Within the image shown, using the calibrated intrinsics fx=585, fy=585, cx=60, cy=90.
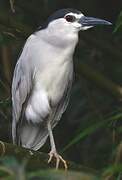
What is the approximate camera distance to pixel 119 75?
3.45 meters

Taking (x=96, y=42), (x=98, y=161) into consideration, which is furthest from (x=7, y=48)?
(x=98, y=161)

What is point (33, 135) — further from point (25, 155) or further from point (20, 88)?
point (25, 155)

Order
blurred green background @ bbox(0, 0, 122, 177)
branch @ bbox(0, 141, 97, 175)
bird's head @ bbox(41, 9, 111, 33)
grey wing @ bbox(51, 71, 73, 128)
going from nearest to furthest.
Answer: branch @ bbox(0, 141, 97, 175) < bird's head @ bbox(41, 9, 111, 33) < grey wing @ bbox(51, 71, 73, 128) < blurred green background @ bbox(0, 0, 122, 177)

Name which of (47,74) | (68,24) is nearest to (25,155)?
A: (47,74)

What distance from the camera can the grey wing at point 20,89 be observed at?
2699mm

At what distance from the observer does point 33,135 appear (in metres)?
2.96

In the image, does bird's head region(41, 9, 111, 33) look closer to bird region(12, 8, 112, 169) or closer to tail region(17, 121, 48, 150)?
bird region(12, 8, 112, 169)

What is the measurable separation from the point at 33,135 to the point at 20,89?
0.32 metres

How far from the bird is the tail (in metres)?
0.11

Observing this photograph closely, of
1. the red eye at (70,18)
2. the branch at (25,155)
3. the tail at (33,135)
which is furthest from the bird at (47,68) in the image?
the branch at (25,155)

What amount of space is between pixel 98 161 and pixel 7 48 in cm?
79

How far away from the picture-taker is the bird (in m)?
2.68

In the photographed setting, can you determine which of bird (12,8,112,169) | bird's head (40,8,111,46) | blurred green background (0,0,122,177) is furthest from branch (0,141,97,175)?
blurred green background (0,0,122,177)

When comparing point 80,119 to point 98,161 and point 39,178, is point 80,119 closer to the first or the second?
point 98,161
